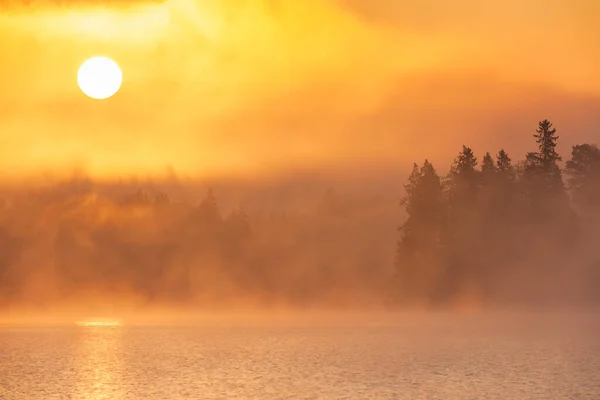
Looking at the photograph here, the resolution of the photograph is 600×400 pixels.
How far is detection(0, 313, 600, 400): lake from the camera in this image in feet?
186

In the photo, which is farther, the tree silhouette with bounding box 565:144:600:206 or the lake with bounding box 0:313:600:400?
the tree silhouette with bounding box 565:144:600:206

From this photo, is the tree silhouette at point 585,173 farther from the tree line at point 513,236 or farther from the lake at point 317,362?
the lake at point 317,362

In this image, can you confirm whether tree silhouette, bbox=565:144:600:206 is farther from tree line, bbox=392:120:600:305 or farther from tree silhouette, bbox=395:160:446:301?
tree silhouette, bbox=395:160:446:301

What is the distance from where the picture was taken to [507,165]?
447ft

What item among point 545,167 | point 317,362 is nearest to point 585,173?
point 545,167

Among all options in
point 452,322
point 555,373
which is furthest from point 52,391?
point 452,322

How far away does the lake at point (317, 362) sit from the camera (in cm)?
5672

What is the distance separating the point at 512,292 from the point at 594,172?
2046cm

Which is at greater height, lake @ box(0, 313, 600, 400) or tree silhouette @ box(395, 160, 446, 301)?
tree silhouette @ box(395, 160, 446, 301)

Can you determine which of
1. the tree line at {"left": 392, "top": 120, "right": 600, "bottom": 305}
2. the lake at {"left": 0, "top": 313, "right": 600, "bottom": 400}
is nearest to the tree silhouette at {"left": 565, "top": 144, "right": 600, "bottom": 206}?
the tree line at {"left": 392, "top": 120, "right": 600, "bottom": 305}

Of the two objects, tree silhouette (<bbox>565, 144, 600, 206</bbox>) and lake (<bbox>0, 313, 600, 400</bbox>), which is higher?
tree silhouette (<bbox>565, 144, 600, 206</bbox>)

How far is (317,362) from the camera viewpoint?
252 feet

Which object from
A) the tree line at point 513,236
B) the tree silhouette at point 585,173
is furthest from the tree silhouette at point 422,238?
the tree silhouette at point 585,173

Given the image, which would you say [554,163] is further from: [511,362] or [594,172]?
[511,362]
